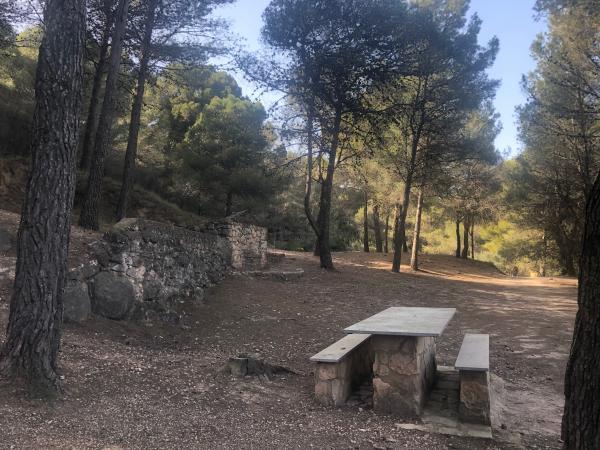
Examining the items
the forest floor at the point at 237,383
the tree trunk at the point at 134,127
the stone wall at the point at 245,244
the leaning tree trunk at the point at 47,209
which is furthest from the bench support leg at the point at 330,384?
the tree trunk at the point at 134,127

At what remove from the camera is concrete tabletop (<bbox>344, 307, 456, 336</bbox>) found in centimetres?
406

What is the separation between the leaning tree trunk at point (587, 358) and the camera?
85.2 inches

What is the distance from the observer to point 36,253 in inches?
146

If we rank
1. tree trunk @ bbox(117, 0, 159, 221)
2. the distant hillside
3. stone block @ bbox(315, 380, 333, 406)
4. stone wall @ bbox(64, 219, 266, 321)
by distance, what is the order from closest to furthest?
stone block @ bbox(315, 380, 333, 406) < stone wall @ bbox(64, 219, 266, 321) < tree trunk @ bbox(117, 0, 159, 221) < the distant hillside

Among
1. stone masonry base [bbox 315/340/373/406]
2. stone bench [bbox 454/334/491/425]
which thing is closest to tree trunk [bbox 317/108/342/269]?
stone masonry base [bbox 315/340/373/406]

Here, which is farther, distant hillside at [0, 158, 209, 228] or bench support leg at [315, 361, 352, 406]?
distant hillside at [0, 158, 209, 228]

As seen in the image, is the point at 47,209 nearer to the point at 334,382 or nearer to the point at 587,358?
the point at 334,382

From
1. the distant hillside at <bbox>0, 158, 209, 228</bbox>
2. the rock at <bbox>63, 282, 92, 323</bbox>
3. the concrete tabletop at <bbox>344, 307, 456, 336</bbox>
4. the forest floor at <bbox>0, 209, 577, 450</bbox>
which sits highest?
the distant hillside at <bbox>0, 158, 209, 228</bbox>

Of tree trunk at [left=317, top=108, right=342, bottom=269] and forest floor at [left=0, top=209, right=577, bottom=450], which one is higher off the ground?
tree trunk at [left=317, top=108, right=342, bottom=269]

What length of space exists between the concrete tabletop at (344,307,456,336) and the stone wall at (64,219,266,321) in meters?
3.36

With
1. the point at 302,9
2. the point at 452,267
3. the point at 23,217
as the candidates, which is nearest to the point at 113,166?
the point at 302,9

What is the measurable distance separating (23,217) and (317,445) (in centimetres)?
300

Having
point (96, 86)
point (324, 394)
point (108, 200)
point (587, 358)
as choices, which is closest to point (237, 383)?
point (324, 394)

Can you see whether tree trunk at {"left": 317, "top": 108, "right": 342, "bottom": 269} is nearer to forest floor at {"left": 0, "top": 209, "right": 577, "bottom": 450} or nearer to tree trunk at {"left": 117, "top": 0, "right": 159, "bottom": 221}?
forest floor at {"left": 0, "top": 209, "right": 577, "bottom": 450}
